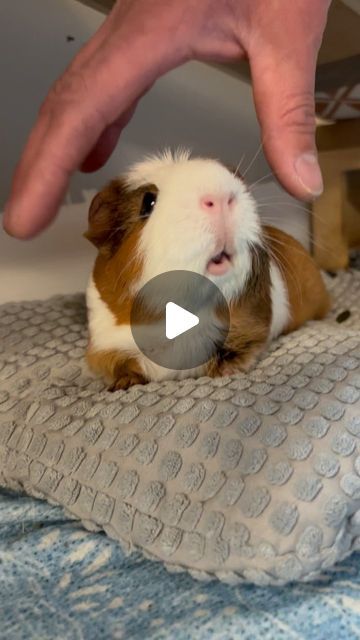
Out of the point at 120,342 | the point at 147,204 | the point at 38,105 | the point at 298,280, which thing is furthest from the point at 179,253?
the point at 38,105

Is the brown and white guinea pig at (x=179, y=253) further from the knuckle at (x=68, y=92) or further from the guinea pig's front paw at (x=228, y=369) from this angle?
the knuckle at (x=68, y=92)

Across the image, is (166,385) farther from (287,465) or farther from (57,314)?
(57,314)

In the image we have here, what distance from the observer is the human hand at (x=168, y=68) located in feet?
2.18

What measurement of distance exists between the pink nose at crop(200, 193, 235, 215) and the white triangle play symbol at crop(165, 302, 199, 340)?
0.15 m

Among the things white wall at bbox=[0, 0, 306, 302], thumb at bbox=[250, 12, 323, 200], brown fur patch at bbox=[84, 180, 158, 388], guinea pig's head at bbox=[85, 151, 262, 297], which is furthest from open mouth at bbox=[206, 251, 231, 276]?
white wall at bbox=[0, 0, 306, 302]

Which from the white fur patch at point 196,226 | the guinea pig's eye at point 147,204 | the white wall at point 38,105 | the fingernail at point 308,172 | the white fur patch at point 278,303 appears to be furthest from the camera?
the white wall at point 38,105

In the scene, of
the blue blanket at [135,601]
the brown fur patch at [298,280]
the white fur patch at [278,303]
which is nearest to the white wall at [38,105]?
the brown fur patch at [298,280]

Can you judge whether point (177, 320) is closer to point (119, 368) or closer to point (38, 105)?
point (119, 368)

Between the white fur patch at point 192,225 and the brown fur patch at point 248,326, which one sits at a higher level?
the white fur patch at point 192,225

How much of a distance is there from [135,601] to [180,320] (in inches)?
15.2

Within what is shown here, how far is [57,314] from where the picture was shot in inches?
53.3

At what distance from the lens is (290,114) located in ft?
2.16

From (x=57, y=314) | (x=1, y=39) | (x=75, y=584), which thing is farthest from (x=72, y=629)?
(x=1, y=39)

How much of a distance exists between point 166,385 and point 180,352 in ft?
0.18
